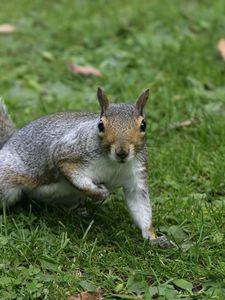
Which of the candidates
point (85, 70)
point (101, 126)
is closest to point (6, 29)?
point (85, 70)

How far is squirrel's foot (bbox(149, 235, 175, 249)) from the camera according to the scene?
3.28 meters

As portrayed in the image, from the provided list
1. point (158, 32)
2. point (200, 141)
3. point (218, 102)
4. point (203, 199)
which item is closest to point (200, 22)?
point (158, 32)

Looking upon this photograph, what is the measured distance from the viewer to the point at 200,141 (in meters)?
4.26

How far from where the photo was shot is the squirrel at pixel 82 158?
10.2ft

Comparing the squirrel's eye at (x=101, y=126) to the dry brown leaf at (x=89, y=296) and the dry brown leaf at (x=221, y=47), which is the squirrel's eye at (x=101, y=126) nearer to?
the dry brown leaf at (x=89, y=296)

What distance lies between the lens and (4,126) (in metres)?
3.83

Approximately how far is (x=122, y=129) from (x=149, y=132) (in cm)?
136

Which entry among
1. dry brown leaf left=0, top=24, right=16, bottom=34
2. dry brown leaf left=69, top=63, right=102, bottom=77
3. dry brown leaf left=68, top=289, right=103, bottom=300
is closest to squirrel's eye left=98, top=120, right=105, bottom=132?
dry brown leaf left=68, top=289, right=103, bottom=300

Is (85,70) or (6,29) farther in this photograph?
(6,29)

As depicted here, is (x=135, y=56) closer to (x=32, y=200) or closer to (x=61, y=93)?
(x=61, y=93)

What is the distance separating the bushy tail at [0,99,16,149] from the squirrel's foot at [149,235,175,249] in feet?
3.07

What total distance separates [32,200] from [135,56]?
81.2 inches

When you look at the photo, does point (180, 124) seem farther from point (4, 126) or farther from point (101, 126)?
point (101, 126)

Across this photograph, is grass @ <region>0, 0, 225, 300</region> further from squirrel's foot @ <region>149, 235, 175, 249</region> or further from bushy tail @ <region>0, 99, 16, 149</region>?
bushy tail @ <region>0, 99, 16, 149</region>
